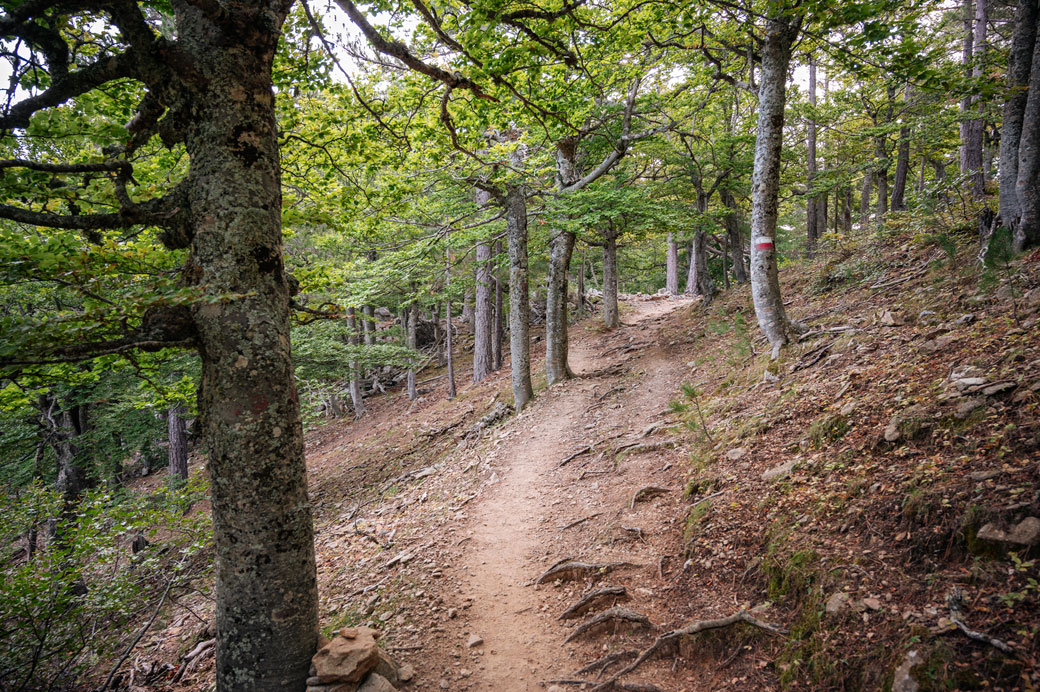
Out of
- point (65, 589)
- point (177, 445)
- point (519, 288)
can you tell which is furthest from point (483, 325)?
point (65, 589)

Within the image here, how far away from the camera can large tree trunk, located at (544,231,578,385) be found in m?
12.6

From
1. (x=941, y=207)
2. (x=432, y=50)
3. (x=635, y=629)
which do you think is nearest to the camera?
(x=635, y=629)

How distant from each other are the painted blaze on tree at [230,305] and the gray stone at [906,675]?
3.93 m

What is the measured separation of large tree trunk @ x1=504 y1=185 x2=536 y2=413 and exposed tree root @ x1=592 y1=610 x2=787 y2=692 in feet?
26.9

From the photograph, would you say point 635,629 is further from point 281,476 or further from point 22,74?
point 22,74

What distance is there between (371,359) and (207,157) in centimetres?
1287

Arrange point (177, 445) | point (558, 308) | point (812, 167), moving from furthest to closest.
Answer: point (812, 167), point (177, 445), point (558, 308)

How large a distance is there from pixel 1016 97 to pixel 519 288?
9185 mm

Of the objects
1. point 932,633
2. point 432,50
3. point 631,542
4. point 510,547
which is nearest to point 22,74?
point 432,50

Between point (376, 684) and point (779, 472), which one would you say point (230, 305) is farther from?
point (779, 472)

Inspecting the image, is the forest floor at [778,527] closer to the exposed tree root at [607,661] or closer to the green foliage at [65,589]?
the exposed tree root at [607,661]

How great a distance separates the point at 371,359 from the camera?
15.8 metres

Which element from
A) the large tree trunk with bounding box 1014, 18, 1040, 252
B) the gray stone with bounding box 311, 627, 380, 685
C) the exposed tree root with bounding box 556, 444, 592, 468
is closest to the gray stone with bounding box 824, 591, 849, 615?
the gray stone with bounding box 311, 627, 380, 685

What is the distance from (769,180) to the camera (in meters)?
7.58
